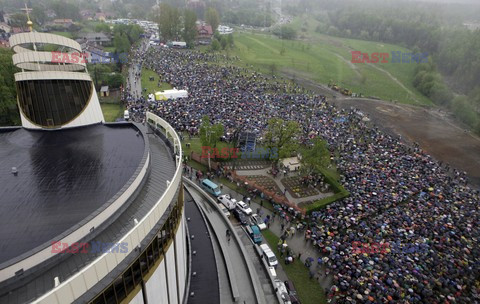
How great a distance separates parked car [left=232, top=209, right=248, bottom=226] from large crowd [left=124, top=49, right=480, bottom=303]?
5935 millimetres

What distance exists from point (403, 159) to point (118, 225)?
116 ft

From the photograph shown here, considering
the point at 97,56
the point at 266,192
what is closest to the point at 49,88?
the point at 266,192

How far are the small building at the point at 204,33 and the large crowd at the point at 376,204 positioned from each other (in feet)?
182

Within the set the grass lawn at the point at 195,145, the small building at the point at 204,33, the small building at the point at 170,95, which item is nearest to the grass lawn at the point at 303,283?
the grass lawn at the point at 195,145

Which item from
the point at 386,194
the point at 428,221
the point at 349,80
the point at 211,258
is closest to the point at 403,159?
the point at 386,194

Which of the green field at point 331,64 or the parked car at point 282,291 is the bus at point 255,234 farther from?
the green field at point 331,64

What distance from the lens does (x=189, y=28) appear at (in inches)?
3784

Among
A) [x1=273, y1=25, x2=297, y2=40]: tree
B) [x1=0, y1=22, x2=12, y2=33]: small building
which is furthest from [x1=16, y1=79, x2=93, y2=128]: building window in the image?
[x1=273, y1=25, x2=297, y2=40]: tree

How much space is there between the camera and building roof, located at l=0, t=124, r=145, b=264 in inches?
426

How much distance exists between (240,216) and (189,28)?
283 ft

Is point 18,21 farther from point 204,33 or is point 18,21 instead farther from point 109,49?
point 204,33

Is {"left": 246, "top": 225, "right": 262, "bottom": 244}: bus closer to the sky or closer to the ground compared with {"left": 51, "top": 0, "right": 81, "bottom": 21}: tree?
closer to the ground

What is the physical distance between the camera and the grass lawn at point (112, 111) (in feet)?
141

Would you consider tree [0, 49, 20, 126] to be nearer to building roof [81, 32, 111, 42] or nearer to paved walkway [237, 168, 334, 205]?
paved walkway [237, 168, 334, 205]
